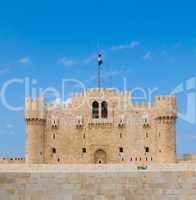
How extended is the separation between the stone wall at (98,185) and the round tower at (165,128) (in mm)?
32623

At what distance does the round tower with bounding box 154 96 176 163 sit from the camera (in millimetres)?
45781

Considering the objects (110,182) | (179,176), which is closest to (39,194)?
(110,182)

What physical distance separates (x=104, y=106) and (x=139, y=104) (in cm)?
344

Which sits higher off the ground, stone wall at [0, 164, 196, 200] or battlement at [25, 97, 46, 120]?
battlement at [25, 97, 46, 120]

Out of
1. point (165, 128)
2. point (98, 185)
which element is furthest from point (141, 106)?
point (98, 185)

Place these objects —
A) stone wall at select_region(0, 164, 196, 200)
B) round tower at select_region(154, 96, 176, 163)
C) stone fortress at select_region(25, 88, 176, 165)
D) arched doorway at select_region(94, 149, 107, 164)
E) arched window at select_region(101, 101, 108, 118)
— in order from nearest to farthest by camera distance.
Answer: stone wall at select_region(0, 164, 196, 200)
round tower at select_region(154, 96, 176, 163)
stone fortress at select_region(25, 88, 176, 165)
arched doorway at select_region(94, 149, 107, 164)
arched window at select_region(101, 101, 108, 118)

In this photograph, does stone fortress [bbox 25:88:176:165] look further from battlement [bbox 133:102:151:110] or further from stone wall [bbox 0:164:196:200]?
stone wall [bbox 0:164:196:200]

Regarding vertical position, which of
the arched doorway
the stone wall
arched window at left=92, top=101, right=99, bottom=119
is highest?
arched window at left=92, top=101, right=99, bottom=119

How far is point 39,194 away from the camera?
1309 centimetres

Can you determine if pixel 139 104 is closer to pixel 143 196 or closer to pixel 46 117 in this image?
pixel 46 117

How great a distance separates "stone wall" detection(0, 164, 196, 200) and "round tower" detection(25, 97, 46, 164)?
3328 cm

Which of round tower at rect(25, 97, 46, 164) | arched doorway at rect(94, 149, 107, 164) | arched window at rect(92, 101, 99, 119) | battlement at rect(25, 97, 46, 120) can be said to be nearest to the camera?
round tower at rect(25, 97, 46, 164)

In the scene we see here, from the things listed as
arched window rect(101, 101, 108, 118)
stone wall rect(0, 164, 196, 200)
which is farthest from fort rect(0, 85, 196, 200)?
stone wall rect(0, 164, 196, 200)

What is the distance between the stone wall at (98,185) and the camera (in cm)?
1311
